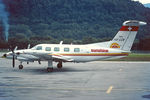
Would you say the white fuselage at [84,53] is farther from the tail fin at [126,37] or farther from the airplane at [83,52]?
the tail fin at [126,37]

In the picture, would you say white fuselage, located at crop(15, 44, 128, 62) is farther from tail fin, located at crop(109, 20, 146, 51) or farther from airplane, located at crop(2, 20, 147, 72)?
tail fin, located at crop(109, 20, 146, 51)

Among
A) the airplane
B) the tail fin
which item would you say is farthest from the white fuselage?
the tail fin

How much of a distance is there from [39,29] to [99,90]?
6565 inches

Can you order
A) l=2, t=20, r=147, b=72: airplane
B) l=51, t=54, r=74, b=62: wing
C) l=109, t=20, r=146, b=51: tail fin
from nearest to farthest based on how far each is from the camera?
l=51, t=54, r=74, b=62: wing, l=2, t=20, r=147, b=72: airplane, l=109, t=20, r=146, b=51: tail fin

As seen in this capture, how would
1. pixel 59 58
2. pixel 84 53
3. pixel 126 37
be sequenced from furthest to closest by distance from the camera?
1. pixel 126 37
2. pixel 84 53
3. pixel 59 58

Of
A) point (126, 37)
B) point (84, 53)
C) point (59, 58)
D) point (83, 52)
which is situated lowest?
point (59, 58)

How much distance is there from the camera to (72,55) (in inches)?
1265

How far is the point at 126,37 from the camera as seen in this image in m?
32.9

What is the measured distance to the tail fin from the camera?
107 ft

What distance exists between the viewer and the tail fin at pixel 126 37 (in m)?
32.6

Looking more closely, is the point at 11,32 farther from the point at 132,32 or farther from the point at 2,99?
the point at 2,99

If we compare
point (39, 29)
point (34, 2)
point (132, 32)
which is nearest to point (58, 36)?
point (39, 29)

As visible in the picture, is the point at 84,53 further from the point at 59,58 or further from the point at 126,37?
the point at 126,37

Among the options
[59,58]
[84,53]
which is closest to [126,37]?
[84,53]
